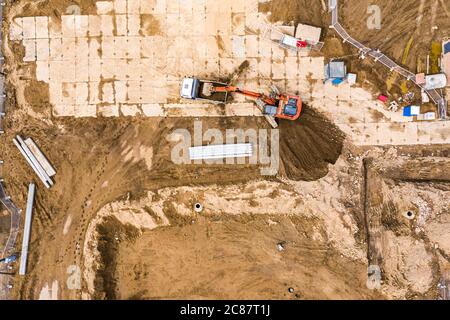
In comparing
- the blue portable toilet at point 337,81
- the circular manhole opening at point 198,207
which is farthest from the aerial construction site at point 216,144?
the circular manhole opening at point 198,207

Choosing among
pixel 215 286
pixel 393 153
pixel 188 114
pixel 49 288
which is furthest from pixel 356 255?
pixel 49 288

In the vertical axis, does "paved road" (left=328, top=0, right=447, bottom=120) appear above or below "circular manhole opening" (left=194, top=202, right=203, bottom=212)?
above

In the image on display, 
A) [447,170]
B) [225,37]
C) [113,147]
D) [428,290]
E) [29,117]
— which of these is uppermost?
[225,37]

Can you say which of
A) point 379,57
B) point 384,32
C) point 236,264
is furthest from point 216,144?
point 384,32

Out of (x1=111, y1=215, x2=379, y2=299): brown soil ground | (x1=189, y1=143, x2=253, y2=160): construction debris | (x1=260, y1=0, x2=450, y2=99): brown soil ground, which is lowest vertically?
(x1=111, y1=215, x2=379, y2=299): brown soil ground

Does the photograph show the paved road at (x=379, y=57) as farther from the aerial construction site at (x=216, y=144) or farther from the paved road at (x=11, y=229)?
the paved road at (x=11, y=229)

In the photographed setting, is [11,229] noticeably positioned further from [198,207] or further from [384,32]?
[384,32]

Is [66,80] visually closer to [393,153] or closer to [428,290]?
[393,153]

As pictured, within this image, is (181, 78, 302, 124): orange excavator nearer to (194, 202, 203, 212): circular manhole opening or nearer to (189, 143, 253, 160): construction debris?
(189, 143, 253, 160): construction debris

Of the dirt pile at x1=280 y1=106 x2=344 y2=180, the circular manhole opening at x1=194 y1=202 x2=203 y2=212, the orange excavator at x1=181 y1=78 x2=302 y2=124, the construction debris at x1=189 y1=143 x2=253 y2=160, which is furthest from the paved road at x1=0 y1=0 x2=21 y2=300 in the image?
the dirt pile at x1=280 y1=106 x2=344 y2=180
